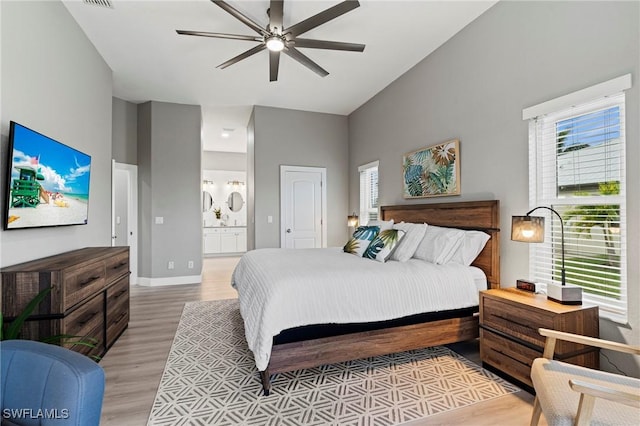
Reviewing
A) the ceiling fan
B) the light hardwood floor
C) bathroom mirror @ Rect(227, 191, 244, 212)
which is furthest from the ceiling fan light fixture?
bathroom mirror @ Rect(227, 191, 244, 212)

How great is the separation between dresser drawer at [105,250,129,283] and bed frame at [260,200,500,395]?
5.87ft

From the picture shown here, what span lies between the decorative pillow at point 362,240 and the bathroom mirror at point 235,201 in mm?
6410

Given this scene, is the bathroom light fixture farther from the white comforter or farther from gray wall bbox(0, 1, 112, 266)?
the white comforter

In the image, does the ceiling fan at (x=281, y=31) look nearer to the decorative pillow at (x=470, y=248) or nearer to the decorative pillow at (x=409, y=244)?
the decorative pillow at (x=409, y=244)

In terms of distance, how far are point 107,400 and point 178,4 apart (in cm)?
328

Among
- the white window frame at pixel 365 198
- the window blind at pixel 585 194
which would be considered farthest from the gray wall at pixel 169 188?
the window blind at pixel 585 194

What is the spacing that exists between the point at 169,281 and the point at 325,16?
4.80m

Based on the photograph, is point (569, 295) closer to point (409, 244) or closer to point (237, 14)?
point (409, 244)

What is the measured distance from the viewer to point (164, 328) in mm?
3283

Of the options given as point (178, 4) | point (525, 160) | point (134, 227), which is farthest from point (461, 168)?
point (134, 227)

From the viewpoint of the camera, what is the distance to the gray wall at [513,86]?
188 centimetres

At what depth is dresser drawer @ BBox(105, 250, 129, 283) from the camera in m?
2.76

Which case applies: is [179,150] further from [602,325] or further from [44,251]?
[602,325]

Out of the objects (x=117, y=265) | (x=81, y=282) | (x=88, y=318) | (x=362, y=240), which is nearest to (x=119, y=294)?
(x=117, y=265)
